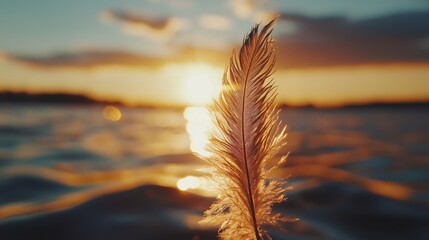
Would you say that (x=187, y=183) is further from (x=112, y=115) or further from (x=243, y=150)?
(x=112, y=115)

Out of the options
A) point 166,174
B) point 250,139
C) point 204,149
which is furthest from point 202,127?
point 166,174

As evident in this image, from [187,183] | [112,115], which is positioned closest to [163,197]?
[187,183]

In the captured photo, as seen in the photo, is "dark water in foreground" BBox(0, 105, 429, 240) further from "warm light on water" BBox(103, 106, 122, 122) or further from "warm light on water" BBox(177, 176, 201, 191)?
"warm light on water" BBox(103, 106, 122, 122)

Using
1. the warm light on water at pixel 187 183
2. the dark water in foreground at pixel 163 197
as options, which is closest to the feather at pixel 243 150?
the dark water in foreground at pixel 163 197


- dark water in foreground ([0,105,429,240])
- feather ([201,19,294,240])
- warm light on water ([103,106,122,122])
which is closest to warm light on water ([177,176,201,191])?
dark water in foreground ([0,105,429,240])

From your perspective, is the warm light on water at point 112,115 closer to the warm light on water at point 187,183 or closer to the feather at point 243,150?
the warm light on water at point 187,183
